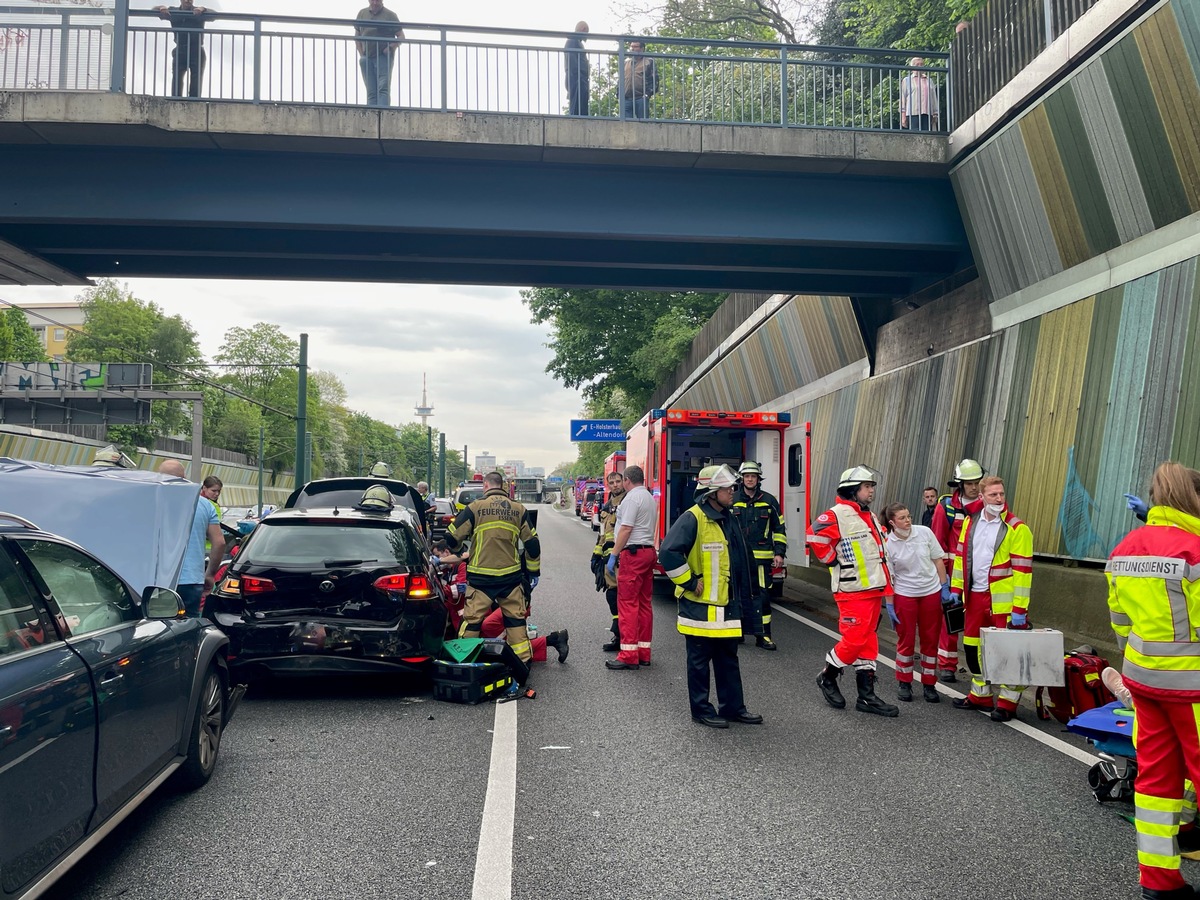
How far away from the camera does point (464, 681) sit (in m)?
7.42

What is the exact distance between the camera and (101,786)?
12.2 ft

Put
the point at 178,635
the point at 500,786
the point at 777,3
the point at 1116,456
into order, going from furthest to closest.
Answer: the point at 777,3
the point at 1116,456
the point at 500,786
the point at 178,635

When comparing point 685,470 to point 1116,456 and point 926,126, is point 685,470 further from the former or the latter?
point 1116,456

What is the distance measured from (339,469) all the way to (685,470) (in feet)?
314

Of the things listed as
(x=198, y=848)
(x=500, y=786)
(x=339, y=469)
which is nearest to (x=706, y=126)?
(x=500, y=786)

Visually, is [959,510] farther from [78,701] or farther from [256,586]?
[78,701]

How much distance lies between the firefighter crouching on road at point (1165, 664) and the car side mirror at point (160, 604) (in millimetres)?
4303

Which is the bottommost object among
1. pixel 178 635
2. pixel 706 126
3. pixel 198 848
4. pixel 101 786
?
pixel 198 848

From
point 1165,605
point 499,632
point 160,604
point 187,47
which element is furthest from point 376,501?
point 187,47

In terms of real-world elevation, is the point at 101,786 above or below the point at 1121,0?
below

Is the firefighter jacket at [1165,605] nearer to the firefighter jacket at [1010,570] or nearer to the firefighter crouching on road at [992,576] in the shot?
the firefighter crouching on road at [992,576]

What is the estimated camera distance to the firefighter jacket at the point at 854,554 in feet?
23.9

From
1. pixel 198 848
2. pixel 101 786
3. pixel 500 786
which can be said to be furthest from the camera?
pixel 500 786

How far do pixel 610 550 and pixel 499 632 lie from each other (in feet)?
7.41
